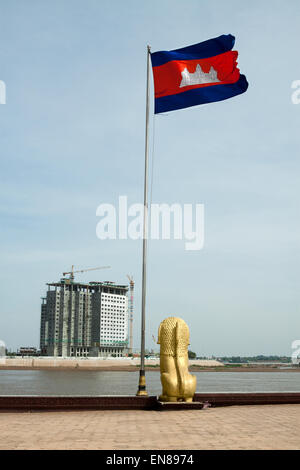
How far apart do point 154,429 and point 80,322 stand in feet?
519

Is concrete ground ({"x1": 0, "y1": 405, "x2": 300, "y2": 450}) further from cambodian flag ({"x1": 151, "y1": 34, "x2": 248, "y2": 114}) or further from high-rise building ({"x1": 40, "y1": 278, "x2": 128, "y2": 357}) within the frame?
high-rise building ({"x1": 40, "y1": 278, "x2": 128, "y2": 357})

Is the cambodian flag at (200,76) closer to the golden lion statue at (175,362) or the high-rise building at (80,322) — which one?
the golden lion statue at (175,362)

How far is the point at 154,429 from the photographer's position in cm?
863

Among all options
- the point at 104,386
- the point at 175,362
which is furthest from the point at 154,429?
the point at 104,386

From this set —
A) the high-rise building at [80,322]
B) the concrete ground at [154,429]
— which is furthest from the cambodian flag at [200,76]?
the high-rise building at [80,322]

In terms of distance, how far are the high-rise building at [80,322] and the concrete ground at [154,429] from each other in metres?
151

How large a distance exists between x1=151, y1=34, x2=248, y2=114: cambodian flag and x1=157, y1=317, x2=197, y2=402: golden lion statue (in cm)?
656

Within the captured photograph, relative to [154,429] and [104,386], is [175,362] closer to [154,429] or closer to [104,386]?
[154,429]

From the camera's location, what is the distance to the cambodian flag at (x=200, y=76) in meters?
14.8

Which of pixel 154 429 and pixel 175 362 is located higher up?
pixel 175 362

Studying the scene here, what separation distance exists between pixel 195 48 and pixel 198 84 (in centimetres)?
113

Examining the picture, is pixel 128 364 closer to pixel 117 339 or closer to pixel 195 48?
pixel 117 339

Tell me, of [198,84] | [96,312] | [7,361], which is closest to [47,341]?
[96,312]
